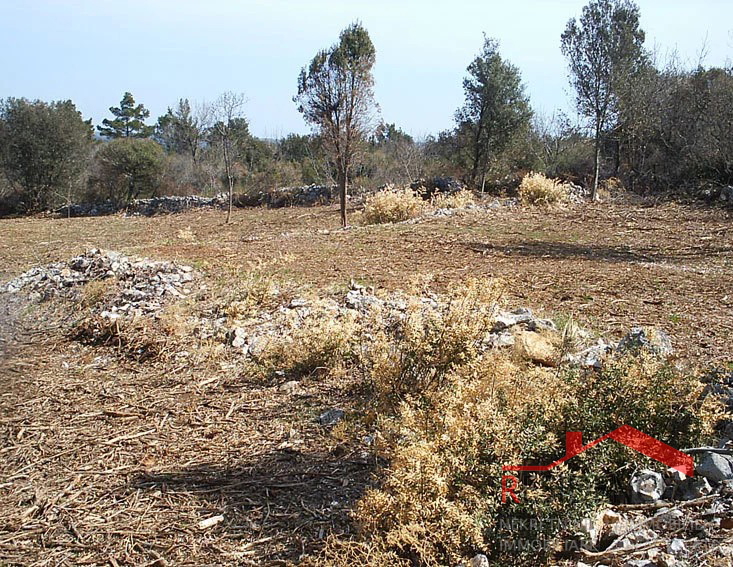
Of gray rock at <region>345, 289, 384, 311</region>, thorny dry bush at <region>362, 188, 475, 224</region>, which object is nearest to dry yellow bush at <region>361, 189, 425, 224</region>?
thorny dry bush at <region>362, 188, 475, 224</region>

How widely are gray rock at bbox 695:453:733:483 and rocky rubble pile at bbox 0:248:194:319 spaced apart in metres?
5.18

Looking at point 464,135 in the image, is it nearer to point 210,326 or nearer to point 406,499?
point 210,326

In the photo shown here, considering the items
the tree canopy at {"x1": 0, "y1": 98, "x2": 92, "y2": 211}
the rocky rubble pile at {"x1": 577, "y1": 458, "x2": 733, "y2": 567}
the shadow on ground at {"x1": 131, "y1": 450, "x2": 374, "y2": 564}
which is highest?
the tree canopy at {"x1": 0, "y1": 98, "x2": 92, "y2": 211}

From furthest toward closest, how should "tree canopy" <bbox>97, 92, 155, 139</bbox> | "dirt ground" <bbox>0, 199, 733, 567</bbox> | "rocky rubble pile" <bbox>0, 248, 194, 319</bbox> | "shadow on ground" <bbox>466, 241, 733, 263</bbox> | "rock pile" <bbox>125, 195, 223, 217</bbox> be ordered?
"tree canopy" <bbox>97, 92, 155, 139</bbox> < "rock pile" <bbox>125, 195, 223, 217</bbox> < "shadow on ground" <bbox>466, 241, 733, 263</bbox> < "rocky rubble pile" <bbox>0, 248, 194, 319</bbox> < "dirt ground" <bbox>0, 199, 733, 567</bbox>

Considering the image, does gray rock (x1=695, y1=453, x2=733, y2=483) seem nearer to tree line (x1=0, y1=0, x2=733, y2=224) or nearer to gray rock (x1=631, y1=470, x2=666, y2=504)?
gray rock (x1=631, y1=470, x2=666, y2=504)

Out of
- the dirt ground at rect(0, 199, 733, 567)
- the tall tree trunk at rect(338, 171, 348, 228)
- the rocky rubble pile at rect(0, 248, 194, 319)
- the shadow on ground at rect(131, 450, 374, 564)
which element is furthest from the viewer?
the tall tree trunk at rect(338, 171, 348, 228)

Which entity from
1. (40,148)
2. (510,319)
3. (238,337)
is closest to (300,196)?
(40,148)

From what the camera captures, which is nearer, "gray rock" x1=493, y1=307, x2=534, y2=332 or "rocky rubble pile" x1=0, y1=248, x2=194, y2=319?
"gray rock" x1=493, y1=307, x2=534, y2=332

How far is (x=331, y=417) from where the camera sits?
151 inches

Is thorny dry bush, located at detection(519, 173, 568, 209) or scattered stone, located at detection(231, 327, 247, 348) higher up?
thorny dry bush, located at detection(519, 173, 568, 209)

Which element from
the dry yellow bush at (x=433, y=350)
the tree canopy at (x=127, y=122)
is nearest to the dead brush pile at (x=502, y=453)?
the dry yellow bush at (x=433, y=350)

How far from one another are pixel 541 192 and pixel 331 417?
466 inches

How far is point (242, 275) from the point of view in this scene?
7.12 metres

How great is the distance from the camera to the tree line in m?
14.2
